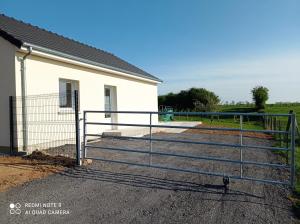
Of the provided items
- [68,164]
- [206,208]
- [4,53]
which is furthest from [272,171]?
[4,53]

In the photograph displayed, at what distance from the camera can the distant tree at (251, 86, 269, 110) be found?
1590 inches

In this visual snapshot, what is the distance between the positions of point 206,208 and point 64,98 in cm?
804

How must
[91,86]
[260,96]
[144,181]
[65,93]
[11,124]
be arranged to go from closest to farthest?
[144,181] < [11,124] < [65,93] < [91,86] < [260,96]

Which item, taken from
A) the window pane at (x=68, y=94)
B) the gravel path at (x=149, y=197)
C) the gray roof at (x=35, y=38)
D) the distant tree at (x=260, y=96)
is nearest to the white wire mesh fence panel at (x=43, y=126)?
the window pane at (x=68, y=94)

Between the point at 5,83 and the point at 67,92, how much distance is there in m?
2.61

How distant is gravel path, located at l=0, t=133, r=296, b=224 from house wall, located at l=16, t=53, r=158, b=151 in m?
4.00

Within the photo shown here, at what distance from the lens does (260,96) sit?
1590 inches

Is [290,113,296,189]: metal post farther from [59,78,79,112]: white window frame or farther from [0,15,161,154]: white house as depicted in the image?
[59,78,79,112]: white window frame

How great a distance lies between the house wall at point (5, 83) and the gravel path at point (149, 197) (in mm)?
3647

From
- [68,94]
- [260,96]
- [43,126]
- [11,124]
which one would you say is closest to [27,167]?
[11,124]

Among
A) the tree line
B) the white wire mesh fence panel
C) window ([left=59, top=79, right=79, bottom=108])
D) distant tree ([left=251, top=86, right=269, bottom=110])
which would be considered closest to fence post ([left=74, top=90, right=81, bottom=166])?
the white wire mesh fence panel

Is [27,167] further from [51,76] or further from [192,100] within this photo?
[192,100]

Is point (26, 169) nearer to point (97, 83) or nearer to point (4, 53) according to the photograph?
point (4, 53)

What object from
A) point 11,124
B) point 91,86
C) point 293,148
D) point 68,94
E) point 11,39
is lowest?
point 293,148
